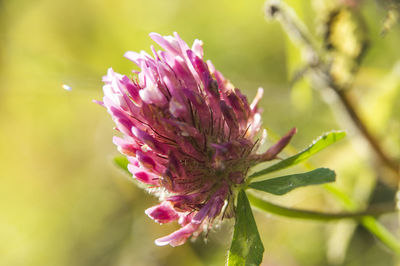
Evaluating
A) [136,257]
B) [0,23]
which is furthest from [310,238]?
[0,23]

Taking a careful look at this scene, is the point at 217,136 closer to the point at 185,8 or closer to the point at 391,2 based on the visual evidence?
the point at 391,2

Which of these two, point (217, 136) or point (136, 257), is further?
point (136, 257)

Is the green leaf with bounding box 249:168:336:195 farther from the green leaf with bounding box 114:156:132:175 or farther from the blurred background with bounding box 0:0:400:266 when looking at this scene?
the blurred background with bounding box 0:0:400:266

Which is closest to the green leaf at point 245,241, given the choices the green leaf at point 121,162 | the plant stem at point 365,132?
the green leaf at point 121,162

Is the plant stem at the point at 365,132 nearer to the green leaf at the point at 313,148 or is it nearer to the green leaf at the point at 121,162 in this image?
the green leaf at the point at 313,148

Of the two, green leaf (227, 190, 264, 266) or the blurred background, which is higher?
the blurred background

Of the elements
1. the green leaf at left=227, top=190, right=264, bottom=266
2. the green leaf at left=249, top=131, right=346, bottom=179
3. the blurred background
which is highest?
the blurred background

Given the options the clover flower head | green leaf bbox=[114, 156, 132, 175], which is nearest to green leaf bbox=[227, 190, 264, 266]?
the clover flower head
